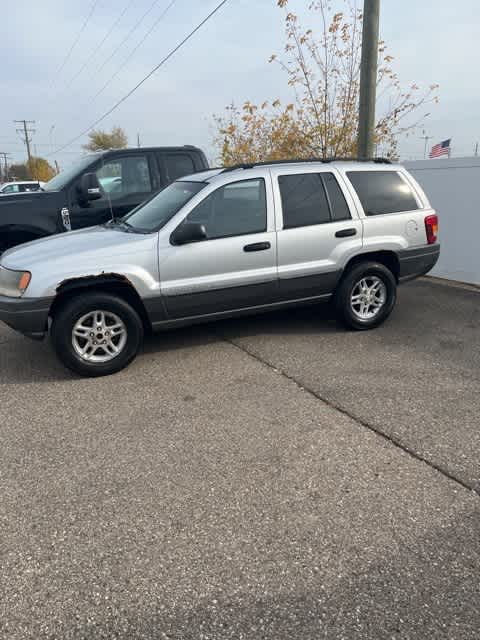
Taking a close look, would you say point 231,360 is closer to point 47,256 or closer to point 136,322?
point 136,322

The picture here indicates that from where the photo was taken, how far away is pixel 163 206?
16.9ft

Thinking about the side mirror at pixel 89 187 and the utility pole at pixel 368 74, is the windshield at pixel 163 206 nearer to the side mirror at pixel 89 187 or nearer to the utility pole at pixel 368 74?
the side mirror at pixel 89 187

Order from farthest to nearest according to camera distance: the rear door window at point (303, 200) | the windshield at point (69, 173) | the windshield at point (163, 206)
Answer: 1. the windshield at point (69, 173)
2. the rear door window at point (303, 200)
3. the windshield at point (163, 206)

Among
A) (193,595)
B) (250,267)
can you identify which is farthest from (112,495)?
(250,267)

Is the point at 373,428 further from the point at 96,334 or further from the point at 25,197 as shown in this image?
the point at 25,197

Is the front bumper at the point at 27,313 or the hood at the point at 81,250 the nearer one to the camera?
the front bumper at the point at 27,313

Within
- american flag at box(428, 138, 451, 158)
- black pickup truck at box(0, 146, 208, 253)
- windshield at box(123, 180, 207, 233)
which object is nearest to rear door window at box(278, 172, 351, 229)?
windshield at box(123, 180, 207, 233)

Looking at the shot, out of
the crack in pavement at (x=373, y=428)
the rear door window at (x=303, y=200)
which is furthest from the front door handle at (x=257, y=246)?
the crack in pavement at (x=373, y=428)

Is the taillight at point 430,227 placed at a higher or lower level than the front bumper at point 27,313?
higher

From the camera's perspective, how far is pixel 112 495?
9.58 ft

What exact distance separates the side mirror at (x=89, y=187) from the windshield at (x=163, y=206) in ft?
4.79

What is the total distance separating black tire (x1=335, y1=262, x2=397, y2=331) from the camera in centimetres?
548

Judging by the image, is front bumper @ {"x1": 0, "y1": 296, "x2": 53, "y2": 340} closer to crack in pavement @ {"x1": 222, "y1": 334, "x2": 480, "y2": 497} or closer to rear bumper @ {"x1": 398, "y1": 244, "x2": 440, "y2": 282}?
crack in pavement @ {"x1": 222, "y1": 334, "x2": 480, "y2": 497}

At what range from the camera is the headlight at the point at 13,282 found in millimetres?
4372
